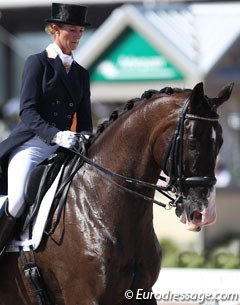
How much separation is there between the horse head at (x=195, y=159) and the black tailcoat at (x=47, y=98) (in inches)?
38.2

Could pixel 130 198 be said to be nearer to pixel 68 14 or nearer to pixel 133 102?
pixel 133 102

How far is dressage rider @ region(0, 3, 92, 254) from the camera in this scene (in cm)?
586

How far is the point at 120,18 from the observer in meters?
14.1

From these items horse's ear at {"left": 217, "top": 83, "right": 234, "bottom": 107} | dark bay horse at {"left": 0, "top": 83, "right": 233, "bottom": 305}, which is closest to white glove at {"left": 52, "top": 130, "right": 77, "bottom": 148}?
dark bay horse at {"left": 0, "top": 83, "right": 233, "bottom": 305}

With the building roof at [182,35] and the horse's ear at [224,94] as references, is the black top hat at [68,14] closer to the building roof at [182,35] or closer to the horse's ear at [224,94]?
the horse's ear at [224,94]

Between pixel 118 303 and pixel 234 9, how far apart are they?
9.98 metres

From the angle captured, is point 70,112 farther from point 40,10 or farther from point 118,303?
point 40,10

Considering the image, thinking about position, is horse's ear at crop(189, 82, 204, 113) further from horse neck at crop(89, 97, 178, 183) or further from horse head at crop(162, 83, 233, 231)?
horse neck at crop(89, 97, 178, 183)

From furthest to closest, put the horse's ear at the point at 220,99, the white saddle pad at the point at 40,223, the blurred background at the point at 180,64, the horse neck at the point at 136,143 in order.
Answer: the blurred background at the point at 180,64
the white saddle pad at the point at 40,223
the horse neck at the point at 136,143
the horse's ear at the point at 220,99

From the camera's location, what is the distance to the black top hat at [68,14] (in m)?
5.95

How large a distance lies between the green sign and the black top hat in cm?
746

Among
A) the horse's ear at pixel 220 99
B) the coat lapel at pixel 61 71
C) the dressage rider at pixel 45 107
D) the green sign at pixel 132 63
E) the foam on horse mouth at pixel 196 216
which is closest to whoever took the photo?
the foam on horse mouth at pixel 196 216
